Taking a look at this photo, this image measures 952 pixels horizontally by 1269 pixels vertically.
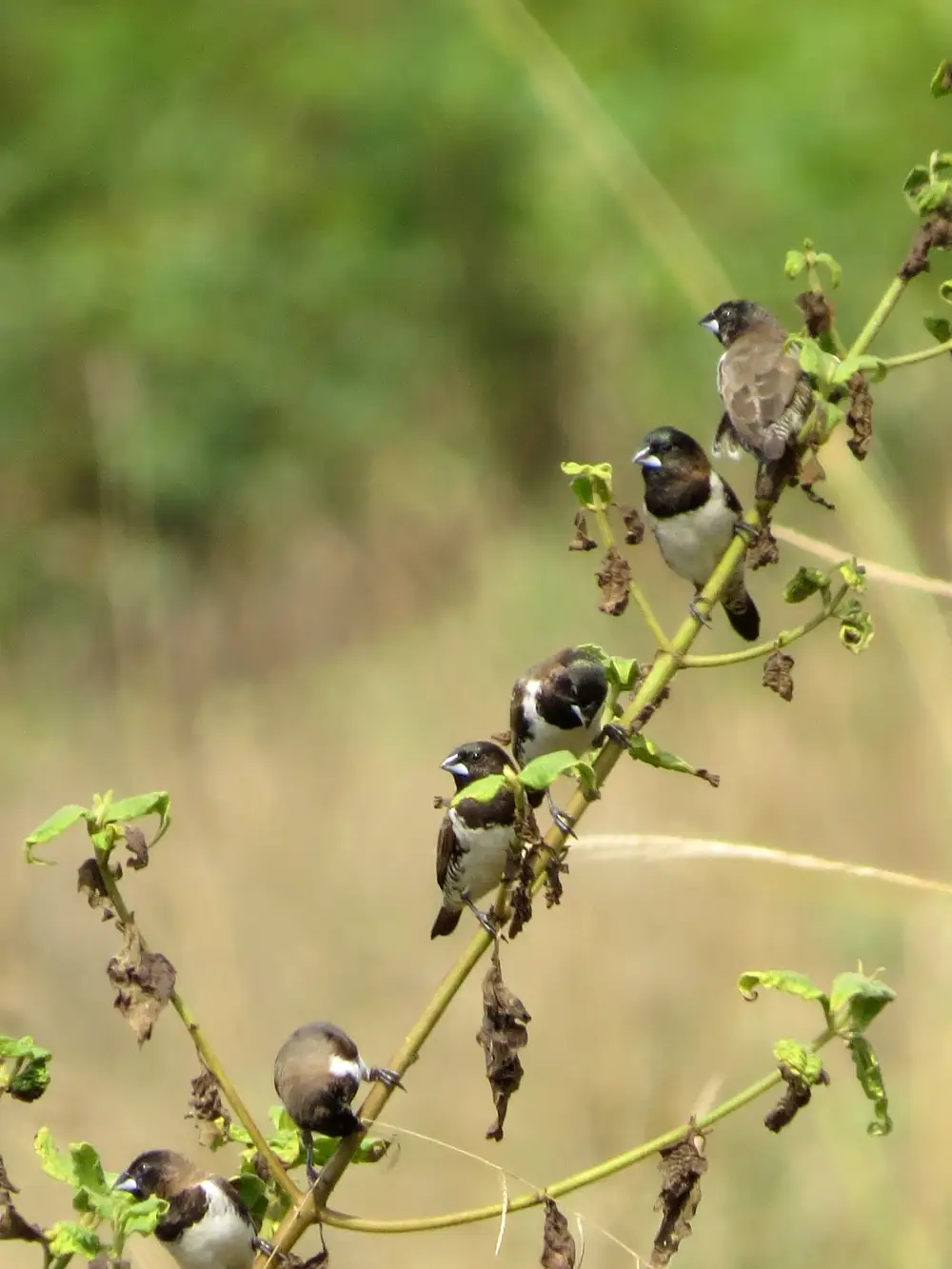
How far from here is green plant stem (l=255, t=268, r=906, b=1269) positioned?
4.66 ft

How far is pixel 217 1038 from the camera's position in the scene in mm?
5207

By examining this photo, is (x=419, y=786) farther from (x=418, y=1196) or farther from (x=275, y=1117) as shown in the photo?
(x=275, y=1117)

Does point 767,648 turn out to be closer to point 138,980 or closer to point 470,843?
point 138,980

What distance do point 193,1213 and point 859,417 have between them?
4.06 feet

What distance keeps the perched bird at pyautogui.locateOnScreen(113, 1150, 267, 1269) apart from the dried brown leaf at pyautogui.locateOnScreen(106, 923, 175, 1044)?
51cm

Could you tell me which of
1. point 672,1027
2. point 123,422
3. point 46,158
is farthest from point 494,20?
point 46,158

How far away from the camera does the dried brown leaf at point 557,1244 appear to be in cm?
148

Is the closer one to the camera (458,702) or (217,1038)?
(217,1038)

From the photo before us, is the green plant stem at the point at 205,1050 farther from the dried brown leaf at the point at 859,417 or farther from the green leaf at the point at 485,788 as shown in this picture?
the dried brown leaf at the point at 859,417

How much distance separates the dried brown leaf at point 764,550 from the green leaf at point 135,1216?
0.76 meters

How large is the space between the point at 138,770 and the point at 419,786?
44.2 inches

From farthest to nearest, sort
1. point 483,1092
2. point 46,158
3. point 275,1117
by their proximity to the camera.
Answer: point 46,158, point 483,1092, point 275,1117

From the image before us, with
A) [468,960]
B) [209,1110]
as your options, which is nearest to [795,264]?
[468,960]

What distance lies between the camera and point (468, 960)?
1418 millimetres
